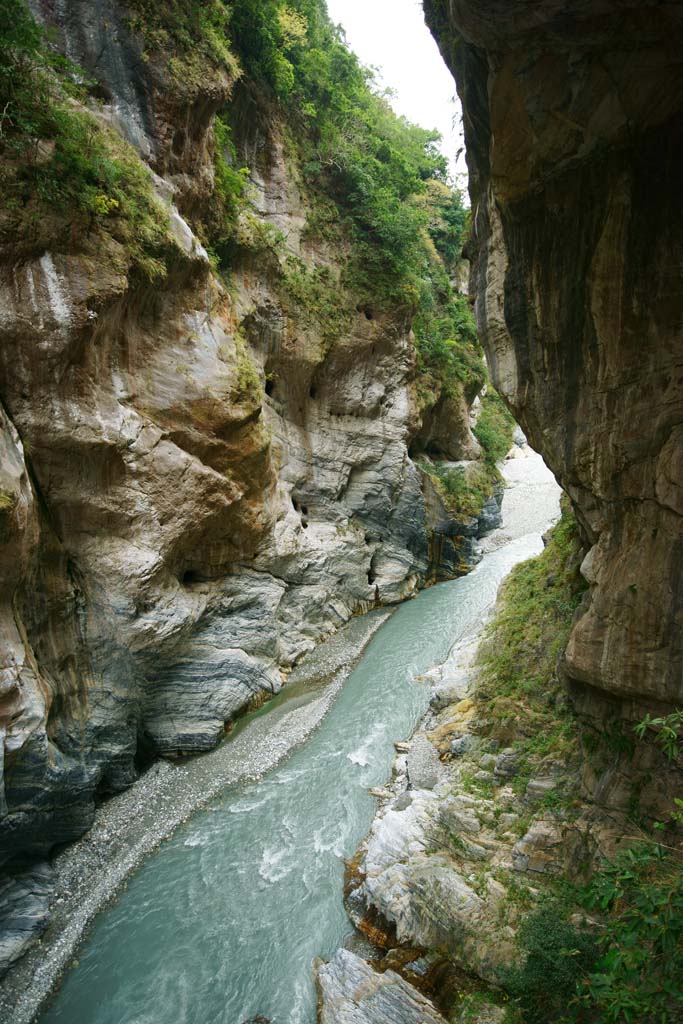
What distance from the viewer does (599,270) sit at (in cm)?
526

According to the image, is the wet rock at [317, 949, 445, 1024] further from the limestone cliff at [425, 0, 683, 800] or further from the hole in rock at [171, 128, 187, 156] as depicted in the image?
the hole in rock at [171, 128, 187, 156]

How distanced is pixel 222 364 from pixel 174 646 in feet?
19.9

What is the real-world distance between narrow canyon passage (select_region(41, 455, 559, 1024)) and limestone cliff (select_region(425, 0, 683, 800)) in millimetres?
4531

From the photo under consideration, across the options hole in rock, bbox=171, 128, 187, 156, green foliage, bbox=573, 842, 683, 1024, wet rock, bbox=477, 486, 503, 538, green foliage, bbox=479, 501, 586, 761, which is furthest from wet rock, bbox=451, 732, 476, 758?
wet rock, bbox=477, 486, 503, 538

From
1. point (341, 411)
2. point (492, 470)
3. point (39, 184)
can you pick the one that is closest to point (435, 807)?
point (39, 184)

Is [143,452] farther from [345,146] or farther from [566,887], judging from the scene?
[345,146]

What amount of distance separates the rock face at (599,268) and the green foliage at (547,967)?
2261 millimetres

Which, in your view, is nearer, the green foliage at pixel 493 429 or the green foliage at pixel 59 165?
the green foliage at pixel 59 165

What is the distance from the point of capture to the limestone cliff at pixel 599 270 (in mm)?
4148

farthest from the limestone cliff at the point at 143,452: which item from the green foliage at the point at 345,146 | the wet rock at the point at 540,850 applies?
the wet rock at the point at 540,850

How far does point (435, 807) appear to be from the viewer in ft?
27.0

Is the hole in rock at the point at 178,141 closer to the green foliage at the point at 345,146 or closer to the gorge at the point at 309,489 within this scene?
the gorge at the point at 309,489

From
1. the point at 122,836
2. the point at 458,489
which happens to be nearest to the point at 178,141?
the point at 122,836

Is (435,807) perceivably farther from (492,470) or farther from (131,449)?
(492,470)
